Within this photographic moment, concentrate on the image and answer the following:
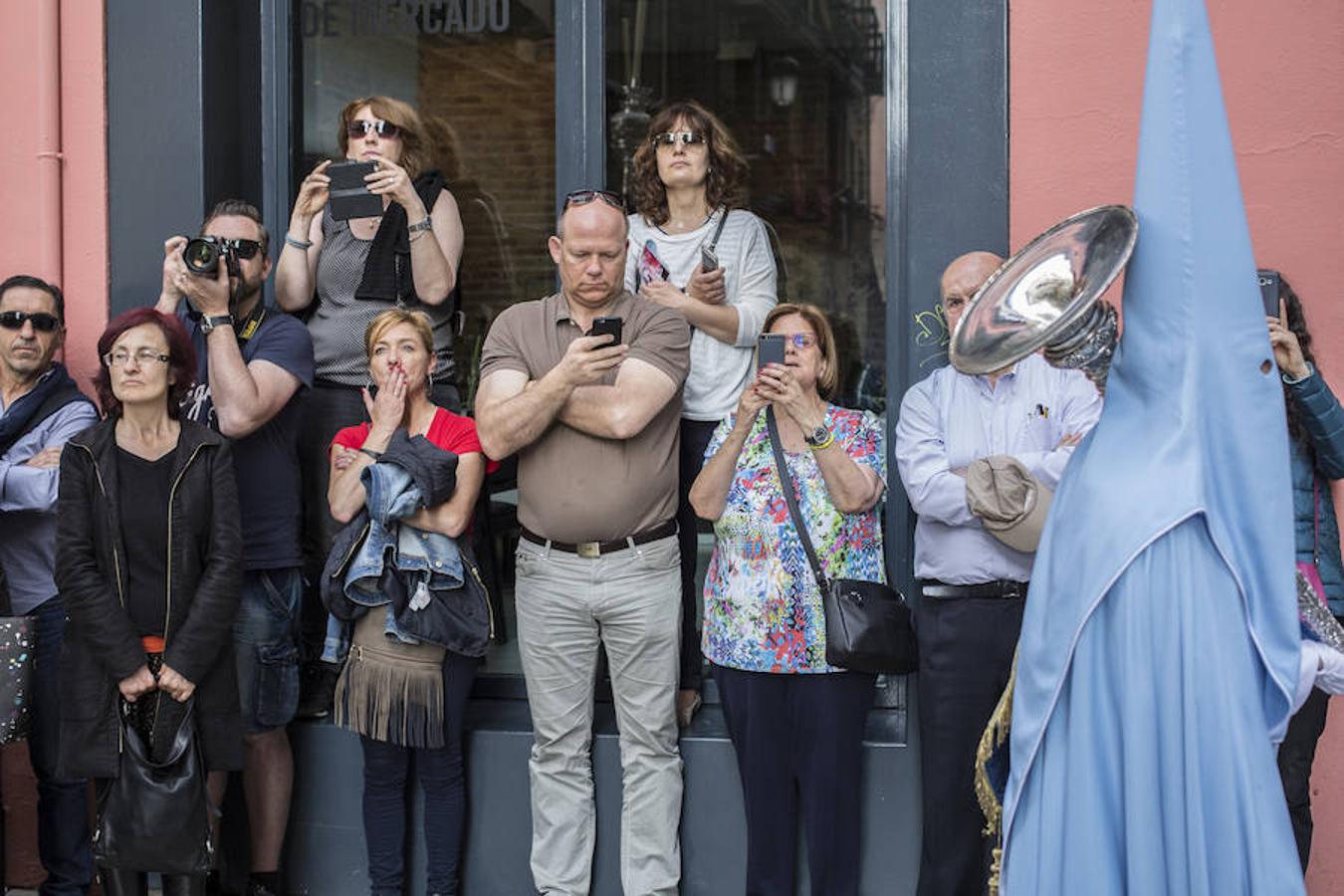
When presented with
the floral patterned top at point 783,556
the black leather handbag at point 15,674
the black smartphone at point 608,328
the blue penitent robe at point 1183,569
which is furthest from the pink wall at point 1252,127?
the black leather handbag at point 15,674

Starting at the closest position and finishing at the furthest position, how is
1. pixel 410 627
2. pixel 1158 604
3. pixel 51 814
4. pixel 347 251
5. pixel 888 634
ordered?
pixel 1158 604
pixel 888 634
pixel 410 627
pixel 51 814
pixel 347 251

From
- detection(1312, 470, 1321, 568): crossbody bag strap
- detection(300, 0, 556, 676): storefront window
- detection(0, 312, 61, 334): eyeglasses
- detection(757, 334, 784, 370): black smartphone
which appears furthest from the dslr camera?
detection(1312, 470, 1321, 568): crossbody bag strap

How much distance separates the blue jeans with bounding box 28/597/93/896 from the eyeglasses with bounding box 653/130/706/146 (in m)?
2.30

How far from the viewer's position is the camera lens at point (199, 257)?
4.09m

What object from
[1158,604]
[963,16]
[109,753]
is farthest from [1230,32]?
[109,753]

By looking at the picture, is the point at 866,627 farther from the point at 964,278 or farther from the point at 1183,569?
the point at 1183,569

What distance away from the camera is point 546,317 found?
410cm

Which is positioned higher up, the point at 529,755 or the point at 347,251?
the point at 347,251

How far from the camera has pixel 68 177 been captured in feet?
15.9

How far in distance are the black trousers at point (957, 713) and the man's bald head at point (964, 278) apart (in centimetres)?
77

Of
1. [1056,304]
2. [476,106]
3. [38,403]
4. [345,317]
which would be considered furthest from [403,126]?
[1056,304]

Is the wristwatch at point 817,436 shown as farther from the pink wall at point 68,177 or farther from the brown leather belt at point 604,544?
the pink wall at point 68,177

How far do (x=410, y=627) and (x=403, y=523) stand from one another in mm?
289

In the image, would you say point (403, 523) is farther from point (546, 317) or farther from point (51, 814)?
point (51, 814)
